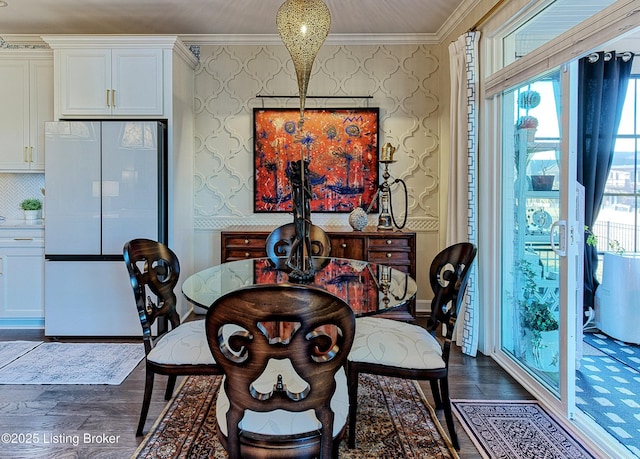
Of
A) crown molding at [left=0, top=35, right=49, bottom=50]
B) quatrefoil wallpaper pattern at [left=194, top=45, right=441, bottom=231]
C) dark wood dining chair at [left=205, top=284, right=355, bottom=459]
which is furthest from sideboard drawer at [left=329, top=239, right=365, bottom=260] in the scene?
crown molding at [left=0, top=35, right=49, bottom=50]

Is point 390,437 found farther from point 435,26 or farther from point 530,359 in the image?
point 435,26

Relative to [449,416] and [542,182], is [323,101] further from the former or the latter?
[449,416]

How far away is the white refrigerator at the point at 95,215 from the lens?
3.57m

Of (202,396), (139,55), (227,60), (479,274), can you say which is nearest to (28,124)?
(139,55)

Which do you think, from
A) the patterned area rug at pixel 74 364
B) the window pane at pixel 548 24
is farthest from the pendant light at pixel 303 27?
the patterned area rug at pixel 74 364

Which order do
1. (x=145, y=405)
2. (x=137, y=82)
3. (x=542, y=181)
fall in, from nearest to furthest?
1. (x=145, y=405)
2. (x=542, y=181)
3. (x=137, y=82)

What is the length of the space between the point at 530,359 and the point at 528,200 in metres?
1.07

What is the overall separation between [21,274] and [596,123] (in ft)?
16.8

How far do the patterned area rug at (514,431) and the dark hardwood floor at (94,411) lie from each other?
82 mm

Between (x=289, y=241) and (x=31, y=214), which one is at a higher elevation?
(x=31, y=214)

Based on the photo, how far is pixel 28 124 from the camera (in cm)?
399

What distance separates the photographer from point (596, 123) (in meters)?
3.37

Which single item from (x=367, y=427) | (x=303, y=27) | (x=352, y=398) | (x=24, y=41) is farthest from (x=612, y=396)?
(x=24, y=41)

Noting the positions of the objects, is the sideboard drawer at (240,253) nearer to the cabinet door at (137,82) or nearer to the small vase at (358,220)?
the small vase at (358,220)
